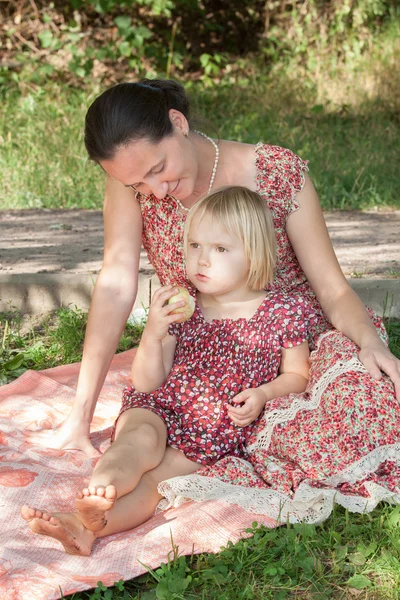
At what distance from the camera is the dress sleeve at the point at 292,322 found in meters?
2.91

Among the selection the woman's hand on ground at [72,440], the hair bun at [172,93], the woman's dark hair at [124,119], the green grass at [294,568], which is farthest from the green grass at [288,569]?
the hair bun at [172,93]

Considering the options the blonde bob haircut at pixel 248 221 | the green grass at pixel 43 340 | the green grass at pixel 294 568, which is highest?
the blonde bob haircut at pixel 248 221

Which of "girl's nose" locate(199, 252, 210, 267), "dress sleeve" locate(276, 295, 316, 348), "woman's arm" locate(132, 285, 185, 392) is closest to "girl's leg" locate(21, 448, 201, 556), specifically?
"woman's arm" locate(132, 285, 185, 392)

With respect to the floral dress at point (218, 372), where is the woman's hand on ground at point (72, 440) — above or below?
below

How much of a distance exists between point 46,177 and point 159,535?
14.9 ft

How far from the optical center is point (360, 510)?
2.54 meters

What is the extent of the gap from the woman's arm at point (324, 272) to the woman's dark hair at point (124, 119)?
0.65m

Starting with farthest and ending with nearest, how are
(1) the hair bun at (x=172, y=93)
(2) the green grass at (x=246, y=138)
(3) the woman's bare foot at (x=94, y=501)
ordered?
(2) the green grass at (x=246, y=138) < (1) the hair bun at (x=172, y=93) < (3) the woman's bare foot at (x=94, y=501)

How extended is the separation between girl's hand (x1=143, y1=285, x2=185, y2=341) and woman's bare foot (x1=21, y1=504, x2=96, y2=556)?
27.0 inches

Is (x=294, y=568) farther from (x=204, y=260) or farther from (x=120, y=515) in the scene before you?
(x=204, y=260)

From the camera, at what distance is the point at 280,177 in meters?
3.19

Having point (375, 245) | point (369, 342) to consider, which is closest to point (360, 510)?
point (369, 342)

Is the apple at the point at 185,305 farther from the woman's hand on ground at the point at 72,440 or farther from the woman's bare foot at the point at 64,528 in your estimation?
the woman's bare foot at the point at 64,528

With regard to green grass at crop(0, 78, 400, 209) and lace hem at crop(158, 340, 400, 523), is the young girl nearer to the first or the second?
lace hem at crop(158, 340, 400, 523)
